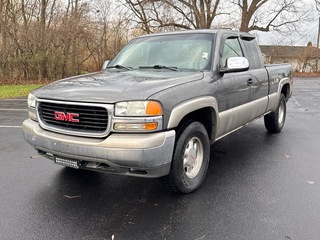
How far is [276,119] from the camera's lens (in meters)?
6.41

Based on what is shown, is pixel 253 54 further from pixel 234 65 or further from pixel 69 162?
pixel 69 162

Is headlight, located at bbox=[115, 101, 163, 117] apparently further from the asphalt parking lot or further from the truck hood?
the asphalt parking lot

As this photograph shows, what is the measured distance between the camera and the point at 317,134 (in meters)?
6.51

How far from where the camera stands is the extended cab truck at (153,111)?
2.96 meters

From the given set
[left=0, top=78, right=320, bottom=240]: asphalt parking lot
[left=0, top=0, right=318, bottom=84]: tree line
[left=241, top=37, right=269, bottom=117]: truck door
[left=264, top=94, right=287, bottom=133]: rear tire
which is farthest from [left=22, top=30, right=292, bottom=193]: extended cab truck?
[left=0, top=0, right=318, bottom=84]: tree line

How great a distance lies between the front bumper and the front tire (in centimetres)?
22

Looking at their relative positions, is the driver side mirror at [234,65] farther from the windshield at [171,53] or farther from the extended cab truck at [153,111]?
the windshield at [171,53]

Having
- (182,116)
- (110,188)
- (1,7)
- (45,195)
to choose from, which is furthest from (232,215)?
(1,7)

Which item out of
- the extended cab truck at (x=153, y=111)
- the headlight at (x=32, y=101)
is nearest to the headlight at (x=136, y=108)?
the extended cab truck at (x=153, y=111)

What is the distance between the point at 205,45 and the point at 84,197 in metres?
2.53

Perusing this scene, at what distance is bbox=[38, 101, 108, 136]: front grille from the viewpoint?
3.05 m

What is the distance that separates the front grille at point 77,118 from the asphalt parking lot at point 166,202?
2.77 ft

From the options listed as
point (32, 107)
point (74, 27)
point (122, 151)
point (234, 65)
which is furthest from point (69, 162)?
point (74, 27)

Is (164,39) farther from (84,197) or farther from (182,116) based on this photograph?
(84,197)
